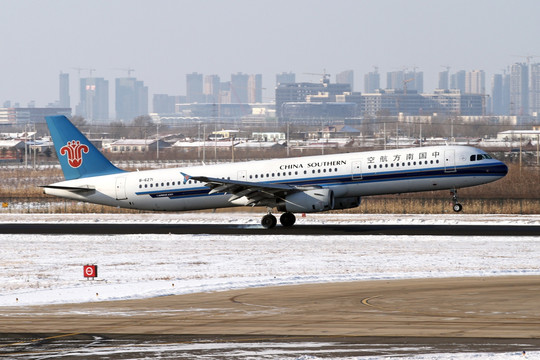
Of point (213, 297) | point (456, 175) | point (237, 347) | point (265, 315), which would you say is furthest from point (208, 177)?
point (237, 347)

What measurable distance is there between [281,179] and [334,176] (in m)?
3.14

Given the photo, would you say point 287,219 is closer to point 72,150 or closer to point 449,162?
point 449,162

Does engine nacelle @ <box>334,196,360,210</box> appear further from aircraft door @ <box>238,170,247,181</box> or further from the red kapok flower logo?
the red kapok flower logo

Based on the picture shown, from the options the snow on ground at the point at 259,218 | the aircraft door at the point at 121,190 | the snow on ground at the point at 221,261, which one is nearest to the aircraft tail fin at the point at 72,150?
the aircraft door at the point at 121,190

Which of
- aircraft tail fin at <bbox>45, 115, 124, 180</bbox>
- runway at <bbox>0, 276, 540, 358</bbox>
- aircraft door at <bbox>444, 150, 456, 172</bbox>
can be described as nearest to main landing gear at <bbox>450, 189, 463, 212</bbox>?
aircraft door at <bbox>444, 150, 456, 172</bbox>

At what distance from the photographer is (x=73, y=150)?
5144 centimetres

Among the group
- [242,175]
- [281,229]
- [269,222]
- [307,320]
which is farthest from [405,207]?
[307,320]

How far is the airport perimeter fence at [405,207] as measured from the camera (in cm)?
5959

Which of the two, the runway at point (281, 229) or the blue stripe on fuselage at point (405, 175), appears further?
the blue stripe on fuselage at point (405, 175)

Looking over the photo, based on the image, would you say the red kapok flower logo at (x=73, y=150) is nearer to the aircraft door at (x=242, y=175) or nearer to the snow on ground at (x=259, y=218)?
the snow on ground at (x=259, y=218)

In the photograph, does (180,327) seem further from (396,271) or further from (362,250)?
(362,250)

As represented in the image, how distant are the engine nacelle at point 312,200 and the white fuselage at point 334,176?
1.09 meters

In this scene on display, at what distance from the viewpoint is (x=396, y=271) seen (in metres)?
31.2

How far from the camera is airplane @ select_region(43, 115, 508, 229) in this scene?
47656 mm
